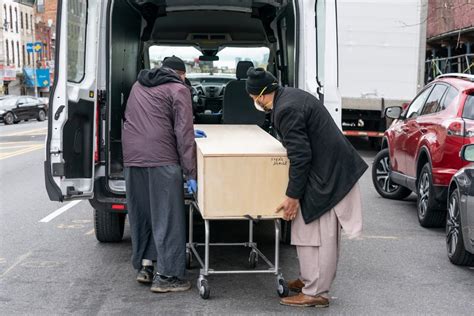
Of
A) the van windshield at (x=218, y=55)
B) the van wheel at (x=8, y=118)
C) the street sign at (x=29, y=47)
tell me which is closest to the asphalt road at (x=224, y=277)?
the van windshield at (x=218, y=55)

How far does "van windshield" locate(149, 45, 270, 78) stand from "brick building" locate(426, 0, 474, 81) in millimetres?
12932

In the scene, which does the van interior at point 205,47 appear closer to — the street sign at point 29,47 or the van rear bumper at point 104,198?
the van rear bumper at point 104,198

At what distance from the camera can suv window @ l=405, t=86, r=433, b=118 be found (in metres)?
9.66

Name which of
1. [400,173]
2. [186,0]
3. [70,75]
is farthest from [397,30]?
[70,75]

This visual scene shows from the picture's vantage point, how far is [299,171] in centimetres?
529

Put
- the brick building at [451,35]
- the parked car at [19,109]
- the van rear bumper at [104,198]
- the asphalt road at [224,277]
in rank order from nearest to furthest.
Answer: the asphalt road at [224,277], the van rear bumper at [104,198], the brick building at [451,35], the parked car at [19,109]

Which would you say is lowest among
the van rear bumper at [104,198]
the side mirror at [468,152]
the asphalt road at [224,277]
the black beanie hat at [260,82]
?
the asphalt road at [224,277]

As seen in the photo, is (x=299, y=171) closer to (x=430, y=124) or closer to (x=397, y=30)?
(x=430, y=124)

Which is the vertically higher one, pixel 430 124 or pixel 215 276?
pixel 430 124

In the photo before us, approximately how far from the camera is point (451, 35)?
83.7 feet

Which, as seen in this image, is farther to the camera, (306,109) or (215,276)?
(215,276)

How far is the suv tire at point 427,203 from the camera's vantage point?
Answer: 839 centimetres

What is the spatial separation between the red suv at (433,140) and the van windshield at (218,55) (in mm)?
Answer: 1946

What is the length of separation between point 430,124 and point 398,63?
887 centimetres
